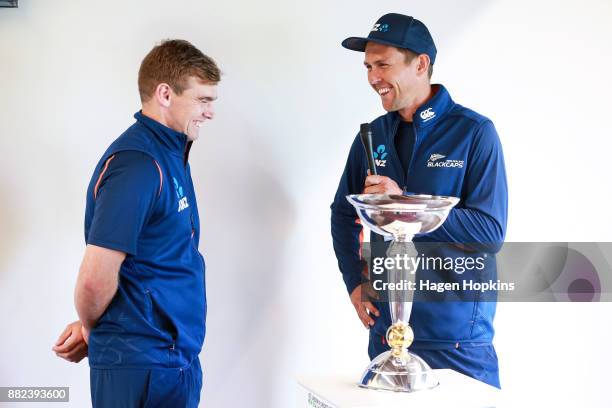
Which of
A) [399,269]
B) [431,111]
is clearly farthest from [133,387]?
[431,111]

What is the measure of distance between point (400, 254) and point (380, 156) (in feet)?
2.24

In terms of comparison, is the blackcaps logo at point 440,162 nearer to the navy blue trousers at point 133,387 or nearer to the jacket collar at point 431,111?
the jacket collar at point 431,111

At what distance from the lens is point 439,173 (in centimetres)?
213

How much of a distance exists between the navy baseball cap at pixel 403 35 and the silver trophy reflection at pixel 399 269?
740 mm

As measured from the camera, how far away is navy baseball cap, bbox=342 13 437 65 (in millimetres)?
2207

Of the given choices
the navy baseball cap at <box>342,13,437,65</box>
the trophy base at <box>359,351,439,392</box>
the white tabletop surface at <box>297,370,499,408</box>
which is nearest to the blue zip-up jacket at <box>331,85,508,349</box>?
the navy baseball cap at <box>342,13,437,65</box>

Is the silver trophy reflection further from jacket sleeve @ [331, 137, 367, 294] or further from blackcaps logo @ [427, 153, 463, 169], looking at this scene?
jacket sleeve @ [331, 137, 367, 294]

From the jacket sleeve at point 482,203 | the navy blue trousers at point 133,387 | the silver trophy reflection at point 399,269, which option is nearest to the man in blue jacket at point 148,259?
the navy blue trousers at point 133,387

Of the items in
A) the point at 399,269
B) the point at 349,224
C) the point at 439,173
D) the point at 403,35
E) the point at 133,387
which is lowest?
the point at 133,387

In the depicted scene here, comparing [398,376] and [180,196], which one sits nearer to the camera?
[398,376]

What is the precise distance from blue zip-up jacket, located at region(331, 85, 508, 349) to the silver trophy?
42 centimetres

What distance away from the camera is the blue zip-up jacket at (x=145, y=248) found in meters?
1.83

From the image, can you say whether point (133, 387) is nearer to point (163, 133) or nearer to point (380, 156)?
point (163, 133)

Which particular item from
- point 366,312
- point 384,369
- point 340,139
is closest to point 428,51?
point 340,139
